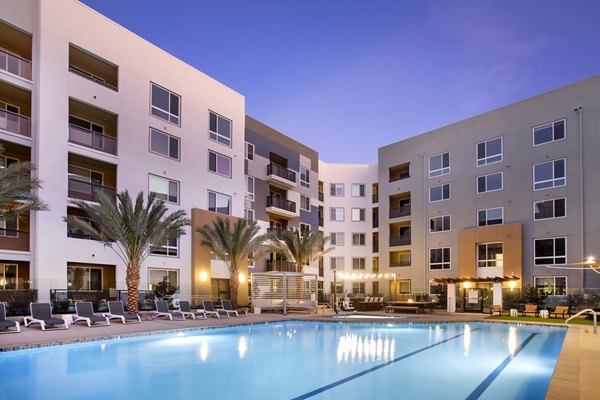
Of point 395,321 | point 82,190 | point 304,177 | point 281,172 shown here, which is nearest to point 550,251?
point 395,321

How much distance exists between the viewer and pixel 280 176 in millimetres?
35469

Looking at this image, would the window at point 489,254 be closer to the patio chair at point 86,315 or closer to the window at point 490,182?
the window at point 490,182

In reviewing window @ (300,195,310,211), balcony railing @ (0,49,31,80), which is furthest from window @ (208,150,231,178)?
balcony railing @ (0,49,31,80)

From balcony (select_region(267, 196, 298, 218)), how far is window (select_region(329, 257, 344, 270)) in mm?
9073

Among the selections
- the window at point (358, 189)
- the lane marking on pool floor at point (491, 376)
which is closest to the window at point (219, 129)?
the window at point (358, 189)

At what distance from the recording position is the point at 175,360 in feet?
41.7

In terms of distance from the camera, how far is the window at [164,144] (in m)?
25.5

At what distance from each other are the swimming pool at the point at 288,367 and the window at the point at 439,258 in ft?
53.4

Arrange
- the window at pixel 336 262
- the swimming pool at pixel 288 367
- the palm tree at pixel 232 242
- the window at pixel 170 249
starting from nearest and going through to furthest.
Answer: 1. the swimming pool at pixel 288 367
2. the window at pixel 170 249
3. the palm tree at pixel 232 242
4. the window at pixel 336 262

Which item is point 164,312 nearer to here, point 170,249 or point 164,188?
point 170,249

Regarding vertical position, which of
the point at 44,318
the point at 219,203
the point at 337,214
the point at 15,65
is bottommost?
the point at 44,318

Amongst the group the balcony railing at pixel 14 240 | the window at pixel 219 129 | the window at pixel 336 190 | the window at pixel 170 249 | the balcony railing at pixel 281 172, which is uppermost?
the window at pixel 219 129

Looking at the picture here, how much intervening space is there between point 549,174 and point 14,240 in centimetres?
2825

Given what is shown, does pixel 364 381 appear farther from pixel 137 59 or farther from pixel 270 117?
pixel 270 117
